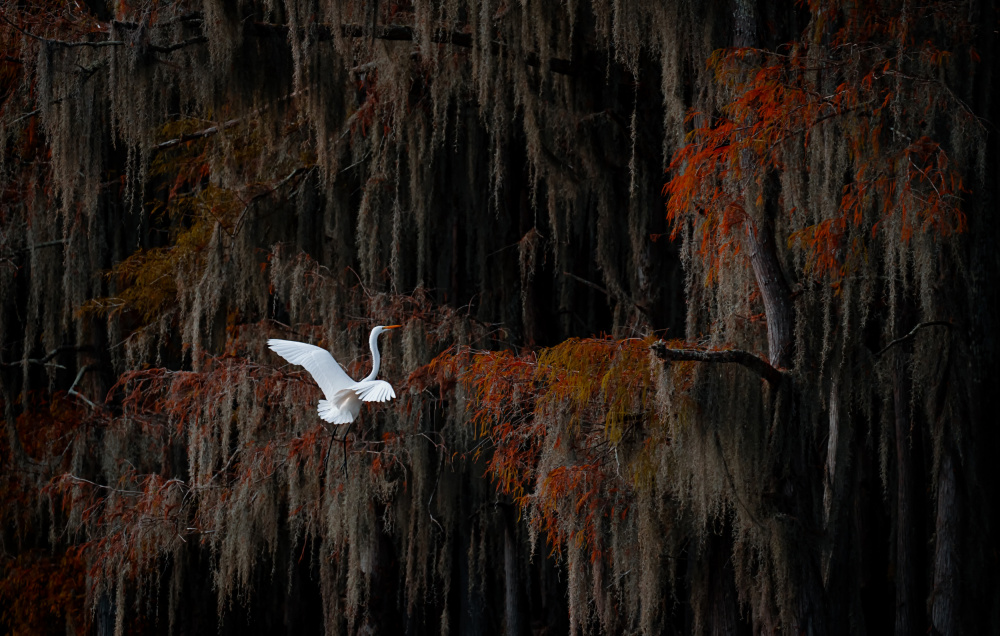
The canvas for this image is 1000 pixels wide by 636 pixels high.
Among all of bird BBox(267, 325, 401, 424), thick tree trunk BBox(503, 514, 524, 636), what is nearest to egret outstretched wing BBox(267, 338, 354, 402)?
bird BBox(267, 325, 401, 424)

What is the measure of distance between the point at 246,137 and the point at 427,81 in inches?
67.6

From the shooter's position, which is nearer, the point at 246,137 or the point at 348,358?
the point at 348,358

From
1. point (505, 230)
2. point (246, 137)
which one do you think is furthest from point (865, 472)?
point (246, 137)

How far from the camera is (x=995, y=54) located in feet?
18.8

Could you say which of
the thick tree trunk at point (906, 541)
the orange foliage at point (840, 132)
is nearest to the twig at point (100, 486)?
the orange foliage at point (840, 132)

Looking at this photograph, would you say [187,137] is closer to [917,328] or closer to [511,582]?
[511,582]

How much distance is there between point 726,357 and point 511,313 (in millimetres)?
3168

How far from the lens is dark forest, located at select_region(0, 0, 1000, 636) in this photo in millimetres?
5039

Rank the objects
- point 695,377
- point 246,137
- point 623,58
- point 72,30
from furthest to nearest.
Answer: point 246,137 < point 72,30 < point 623,58 < point 695,377

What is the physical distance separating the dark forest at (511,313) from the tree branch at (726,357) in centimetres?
2

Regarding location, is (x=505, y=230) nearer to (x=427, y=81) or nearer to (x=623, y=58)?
(x=427, y=81)

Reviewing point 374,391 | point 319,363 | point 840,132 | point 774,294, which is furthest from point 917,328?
point 319,363

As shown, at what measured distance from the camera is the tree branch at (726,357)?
443 cm

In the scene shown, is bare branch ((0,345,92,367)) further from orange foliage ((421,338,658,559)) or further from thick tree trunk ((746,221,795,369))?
thick tree trunk ((746,221,795,369))
